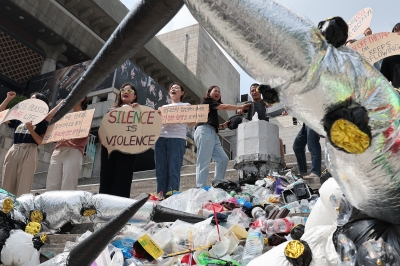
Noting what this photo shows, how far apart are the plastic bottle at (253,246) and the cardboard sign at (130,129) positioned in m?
2.15

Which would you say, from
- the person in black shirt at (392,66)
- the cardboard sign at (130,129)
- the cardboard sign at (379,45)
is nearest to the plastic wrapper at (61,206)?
the cardboard sign at (130,129)

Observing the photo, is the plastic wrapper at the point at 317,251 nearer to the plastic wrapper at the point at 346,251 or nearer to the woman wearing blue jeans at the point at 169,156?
the plastic wrapper at the point at 346,251

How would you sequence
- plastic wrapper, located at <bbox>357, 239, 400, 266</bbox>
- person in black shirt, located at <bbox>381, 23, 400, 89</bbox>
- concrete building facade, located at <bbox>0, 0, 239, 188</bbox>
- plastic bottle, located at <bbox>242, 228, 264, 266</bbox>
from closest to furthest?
plastic wrapper, located at <bbox>357, 239, 400, 266</bbox> < plastic bottle, located at <bbox>242, 228, 264, 266</bbox> < person in black shirt, located at <bbox>381, 23, 400, 89</bbox> < concrete building facade, located at <bbox>0, 0, 239, 188</bbox>

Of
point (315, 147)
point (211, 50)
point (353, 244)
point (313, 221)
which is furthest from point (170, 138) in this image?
point (211, 50)

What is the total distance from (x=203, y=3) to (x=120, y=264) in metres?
2.03

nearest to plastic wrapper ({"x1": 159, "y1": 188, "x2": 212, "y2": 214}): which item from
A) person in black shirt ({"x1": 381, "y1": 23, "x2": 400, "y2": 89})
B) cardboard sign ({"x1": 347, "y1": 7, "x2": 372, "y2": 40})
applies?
person in black shirt ({"x1": 381, "y1": 23, "x2": 400, "y2": 89})

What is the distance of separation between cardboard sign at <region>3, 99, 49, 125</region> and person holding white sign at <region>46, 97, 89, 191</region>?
402 mm

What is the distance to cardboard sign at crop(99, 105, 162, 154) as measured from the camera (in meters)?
4.60

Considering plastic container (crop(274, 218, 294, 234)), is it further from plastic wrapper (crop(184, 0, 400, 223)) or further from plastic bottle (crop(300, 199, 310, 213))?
plastic wrapper (crop(184, 0, 400, 223))

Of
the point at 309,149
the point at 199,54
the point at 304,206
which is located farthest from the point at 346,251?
the point at 199,54

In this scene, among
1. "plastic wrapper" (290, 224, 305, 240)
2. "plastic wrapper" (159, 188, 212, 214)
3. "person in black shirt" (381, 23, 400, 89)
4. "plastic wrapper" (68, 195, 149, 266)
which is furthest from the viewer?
"person in black shirt" (381, 23, 400, 89)

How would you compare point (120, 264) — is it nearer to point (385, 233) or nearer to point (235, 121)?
point (385, 233)

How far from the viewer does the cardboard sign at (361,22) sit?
19.1 feet

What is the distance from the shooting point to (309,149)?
5828mm
